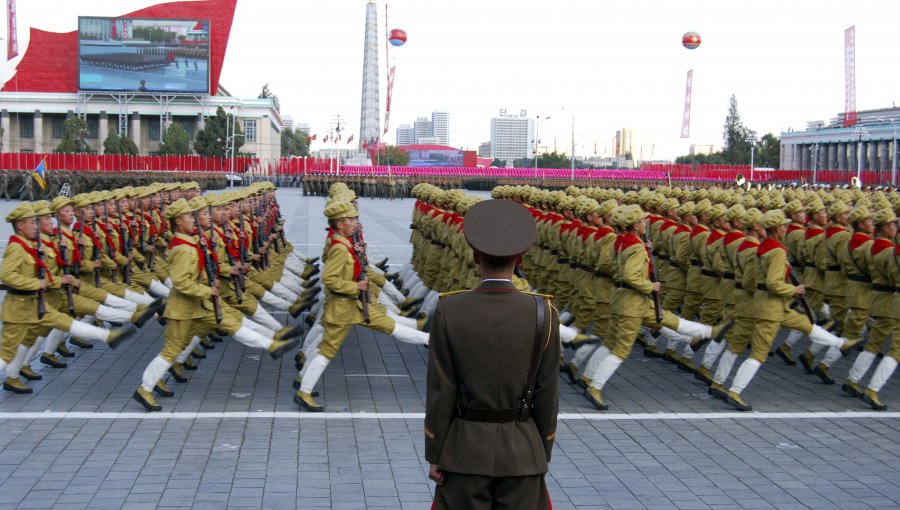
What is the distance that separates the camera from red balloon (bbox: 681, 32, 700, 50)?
60125 millimetres

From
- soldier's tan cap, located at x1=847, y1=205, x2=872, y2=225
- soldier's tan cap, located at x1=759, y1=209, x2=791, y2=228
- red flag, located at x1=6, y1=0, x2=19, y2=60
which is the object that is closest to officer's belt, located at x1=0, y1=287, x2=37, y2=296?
soldier's tan cap, located at x1=759, y1=209, x2=791, y2=228

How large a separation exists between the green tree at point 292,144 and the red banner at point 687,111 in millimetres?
87185

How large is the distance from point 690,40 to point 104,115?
5083cm

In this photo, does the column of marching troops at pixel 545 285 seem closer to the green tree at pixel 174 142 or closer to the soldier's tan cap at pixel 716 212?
the soldier's tan cap at pixel 716 212

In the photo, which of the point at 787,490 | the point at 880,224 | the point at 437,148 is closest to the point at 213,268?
the point at 787,490

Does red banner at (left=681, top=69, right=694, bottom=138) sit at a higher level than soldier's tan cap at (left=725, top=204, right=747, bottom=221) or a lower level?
higher

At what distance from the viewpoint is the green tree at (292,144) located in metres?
141

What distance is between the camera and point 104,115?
8562 centimetres

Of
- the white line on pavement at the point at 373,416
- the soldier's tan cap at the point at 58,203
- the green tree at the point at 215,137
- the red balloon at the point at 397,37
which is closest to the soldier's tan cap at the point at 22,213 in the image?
the soldier's tan cap at the point at 58,203

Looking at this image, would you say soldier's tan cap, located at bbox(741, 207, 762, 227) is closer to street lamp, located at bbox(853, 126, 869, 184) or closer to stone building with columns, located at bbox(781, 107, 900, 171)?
street lamp, located at bbox(853, 126, 869, 184)

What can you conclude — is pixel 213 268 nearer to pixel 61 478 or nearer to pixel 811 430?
pixel 61 478

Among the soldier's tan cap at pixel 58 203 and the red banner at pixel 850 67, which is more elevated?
the red banner at pixel 850 67

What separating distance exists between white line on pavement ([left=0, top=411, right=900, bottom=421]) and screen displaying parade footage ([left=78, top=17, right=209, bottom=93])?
77.9 metres

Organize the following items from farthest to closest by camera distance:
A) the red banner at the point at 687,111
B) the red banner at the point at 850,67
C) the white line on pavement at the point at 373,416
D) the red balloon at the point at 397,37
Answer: the red balloon at the point at 397,37 < the red banner at the point at 850,67 < the red banner at the point at 687,111 < the white line on pavement at the point at 373,416
